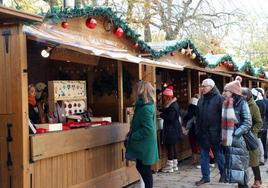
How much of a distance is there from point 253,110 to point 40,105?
10.6 ft

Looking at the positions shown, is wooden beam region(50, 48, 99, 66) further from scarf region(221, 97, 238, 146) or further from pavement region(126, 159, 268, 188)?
scarf region(221, 97, 238, 146)

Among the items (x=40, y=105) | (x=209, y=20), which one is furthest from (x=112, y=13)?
(x=209, y=20)

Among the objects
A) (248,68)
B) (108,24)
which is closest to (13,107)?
(108,24)

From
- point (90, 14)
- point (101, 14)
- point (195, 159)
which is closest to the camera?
point (90, 14)

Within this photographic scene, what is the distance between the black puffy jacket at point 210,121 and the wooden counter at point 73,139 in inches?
49.8

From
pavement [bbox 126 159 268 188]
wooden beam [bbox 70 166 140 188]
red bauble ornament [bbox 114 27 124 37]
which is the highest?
red bauble ornament [bbox 114 27 124 37]

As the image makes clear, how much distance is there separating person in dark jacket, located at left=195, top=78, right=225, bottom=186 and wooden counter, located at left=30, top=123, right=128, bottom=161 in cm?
127

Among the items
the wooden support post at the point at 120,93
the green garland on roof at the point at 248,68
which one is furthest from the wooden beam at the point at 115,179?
the green garland on roof at the point at 248,68

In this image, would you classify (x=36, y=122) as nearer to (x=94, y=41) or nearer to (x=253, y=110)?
(x=94, y=41)

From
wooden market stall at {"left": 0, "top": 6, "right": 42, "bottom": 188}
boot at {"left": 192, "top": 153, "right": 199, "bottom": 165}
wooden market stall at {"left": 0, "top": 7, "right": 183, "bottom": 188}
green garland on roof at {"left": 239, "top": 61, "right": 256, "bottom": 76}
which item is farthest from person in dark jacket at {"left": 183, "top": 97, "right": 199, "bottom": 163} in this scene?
green garland on roof at {"left": 239, "top": 61, "right": 256, "bottom": 76}

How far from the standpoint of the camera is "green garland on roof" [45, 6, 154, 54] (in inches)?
226

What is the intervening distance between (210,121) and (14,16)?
374 centimetres

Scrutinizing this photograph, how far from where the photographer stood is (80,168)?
228 inches

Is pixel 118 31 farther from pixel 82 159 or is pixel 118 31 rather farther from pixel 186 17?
pixel 186 17
